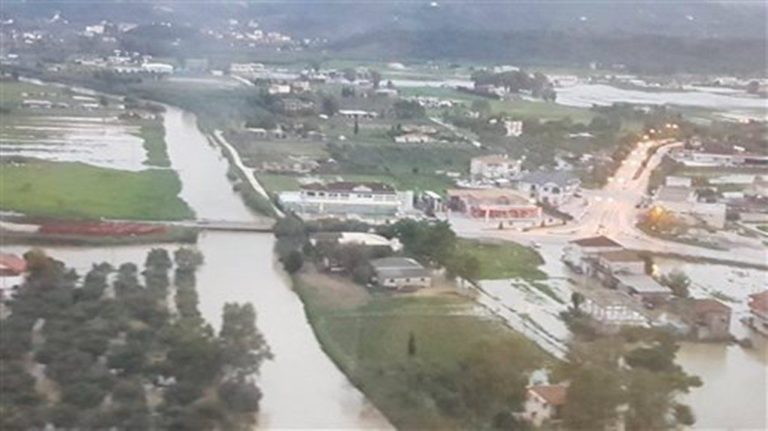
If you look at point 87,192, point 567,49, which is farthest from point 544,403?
point 567,49

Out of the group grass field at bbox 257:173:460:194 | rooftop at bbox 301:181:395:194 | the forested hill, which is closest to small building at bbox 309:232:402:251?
rooftop at bbox 301:181:395:194

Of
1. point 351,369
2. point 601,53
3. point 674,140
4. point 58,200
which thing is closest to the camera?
point 351,369

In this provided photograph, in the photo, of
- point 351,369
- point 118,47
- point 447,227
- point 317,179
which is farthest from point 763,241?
point 118,47

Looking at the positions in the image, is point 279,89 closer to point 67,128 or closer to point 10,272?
point 67,128

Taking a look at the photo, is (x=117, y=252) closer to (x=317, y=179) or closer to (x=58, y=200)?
(x=58, y=200)

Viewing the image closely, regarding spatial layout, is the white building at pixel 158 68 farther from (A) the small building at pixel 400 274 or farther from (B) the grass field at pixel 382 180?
(A) the small building at pixel 400 274

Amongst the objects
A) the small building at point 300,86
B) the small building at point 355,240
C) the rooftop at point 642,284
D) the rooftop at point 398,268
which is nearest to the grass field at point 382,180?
the small building at point 355,240
